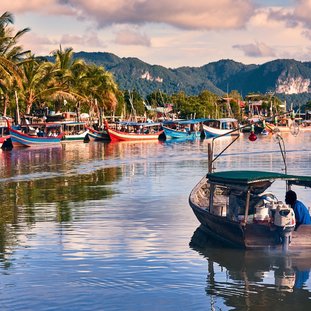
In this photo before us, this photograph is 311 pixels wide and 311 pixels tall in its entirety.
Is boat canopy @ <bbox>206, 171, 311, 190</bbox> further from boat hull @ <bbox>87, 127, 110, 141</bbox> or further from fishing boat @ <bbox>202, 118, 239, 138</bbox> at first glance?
fishing boat @ <bbox>202, 118, 239, 138</bbox>

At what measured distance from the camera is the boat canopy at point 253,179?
691 inches

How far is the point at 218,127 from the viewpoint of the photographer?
374 feet

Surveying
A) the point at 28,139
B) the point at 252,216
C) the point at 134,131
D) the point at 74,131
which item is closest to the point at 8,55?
the point at 28,139

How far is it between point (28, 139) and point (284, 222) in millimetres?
54310

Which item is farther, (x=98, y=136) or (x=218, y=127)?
(x=218, y=127)

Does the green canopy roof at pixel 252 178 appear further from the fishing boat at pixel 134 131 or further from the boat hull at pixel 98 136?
the boat hull at pixel 98 136

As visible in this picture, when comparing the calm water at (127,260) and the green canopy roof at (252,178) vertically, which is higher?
the green canopy roof at (252,178)

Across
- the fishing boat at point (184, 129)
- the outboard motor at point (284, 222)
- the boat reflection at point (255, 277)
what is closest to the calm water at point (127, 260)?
the boat reflection at point (255, 277)

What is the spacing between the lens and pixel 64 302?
13.5m

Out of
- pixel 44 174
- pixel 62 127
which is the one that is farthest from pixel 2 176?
pixel 62 127

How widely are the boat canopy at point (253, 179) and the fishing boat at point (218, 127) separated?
75.0m

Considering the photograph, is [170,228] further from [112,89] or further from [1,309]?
[112,89]

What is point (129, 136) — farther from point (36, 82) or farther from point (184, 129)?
point (184, 129)

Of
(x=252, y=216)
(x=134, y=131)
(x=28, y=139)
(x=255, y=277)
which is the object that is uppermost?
(x=134, y=131)
